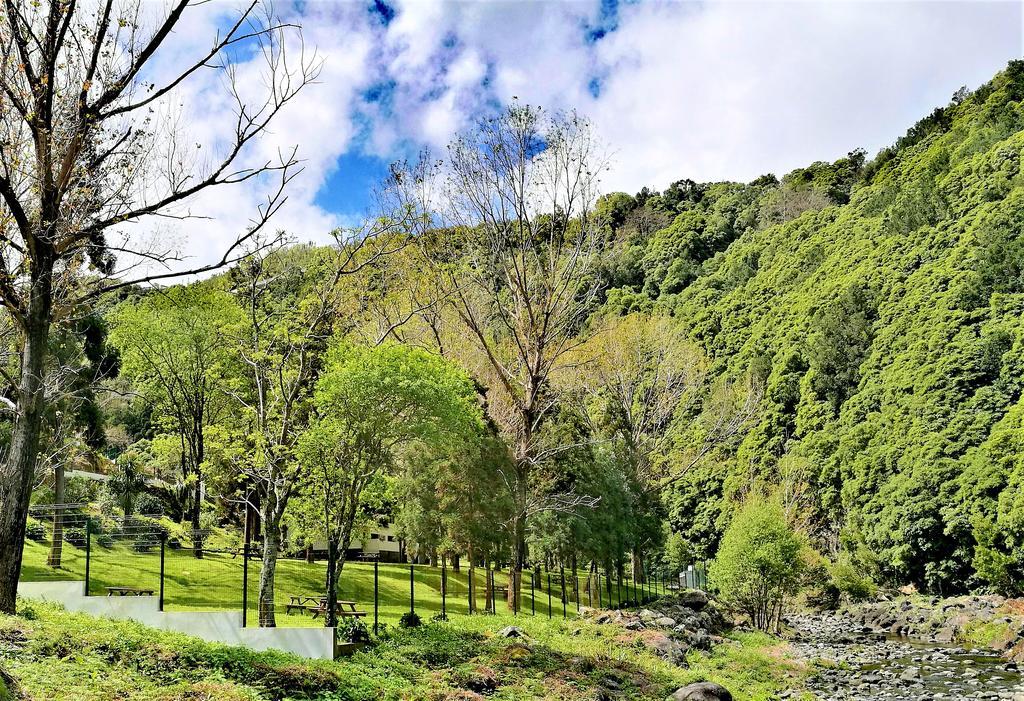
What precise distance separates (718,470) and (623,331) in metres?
17.0

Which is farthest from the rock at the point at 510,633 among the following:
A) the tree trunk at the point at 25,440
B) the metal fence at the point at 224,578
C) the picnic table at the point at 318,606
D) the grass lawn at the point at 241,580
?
the tree trunk at the point at 25,440

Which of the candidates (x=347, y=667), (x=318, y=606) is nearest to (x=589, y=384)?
(x=318, y=606)

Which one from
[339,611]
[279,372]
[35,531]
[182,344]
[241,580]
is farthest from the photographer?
[182,344]

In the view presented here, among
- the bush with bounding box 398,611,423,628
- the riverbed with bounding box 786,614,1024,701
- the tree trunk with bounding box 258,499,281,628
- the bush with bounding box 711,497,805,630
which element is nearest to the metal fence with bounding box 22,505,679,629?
the tree trunk with bounding box 258,499,281,628

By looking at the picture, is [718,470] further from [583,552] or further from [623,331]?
[583,552]

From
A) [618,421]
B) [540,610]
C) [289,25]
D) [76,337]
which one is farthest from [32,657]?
[618,421]

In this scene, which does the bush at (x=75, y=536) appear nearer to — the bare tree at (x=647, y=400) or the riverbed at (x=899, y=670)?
the riverbed at (x=899, y=670)

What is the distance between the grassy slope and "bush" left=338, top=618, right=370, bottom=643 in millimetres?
315

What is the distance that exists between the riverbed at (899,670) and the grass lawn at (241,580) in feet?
28.8

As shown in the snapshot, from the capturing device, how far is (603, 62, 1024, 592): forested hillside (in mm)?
40219

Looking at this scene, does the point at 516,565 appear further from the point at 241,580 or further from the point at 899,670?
the point at 899,670

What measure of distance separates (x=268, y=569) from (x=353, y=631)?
9.52 feet

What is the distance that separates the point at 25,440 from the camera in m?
11.3

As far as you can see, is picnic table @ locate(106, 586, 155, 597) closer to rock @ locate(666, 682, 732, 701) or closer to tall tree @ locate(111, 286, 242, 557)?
rock @ locate(666, 682, 732, 701)
